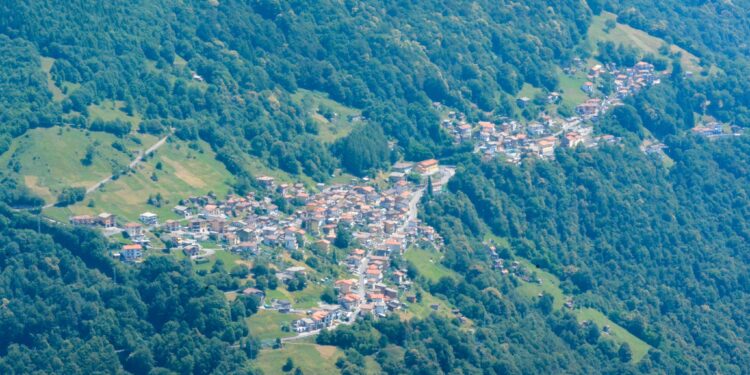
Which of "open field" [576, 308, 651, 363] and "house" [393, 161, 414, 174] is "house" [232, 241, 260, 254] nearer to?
"open field" [576, 308, 651, 363]

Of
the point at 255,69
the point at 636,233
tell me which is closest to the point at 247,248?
the point at 255,69

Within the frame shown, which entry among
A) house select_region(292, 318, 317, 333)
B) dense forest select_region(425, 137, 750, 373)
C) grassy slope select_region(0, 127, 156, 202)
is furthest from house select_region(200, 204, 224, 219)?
dense forest select_region(425, 137, 750, 373)

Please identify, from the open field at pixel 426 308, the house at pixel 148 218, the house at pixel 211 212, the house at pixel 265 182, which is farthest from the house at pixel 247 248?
the house at pixel 265 182

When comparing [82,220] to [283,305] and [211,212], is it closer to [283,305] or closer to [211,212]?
[211,212]

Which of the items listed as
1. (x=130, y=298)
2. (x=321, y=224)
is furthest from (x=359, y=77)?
(x=130, y=298)

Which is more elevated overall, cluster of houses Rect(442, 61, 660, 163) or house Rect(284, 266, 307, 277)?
→ house Rect(284, 266, 307, 277)

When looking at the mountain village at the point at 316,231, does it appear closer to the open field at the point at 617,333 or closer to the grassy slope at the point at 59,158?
the grassy slope at the point at 59,158
